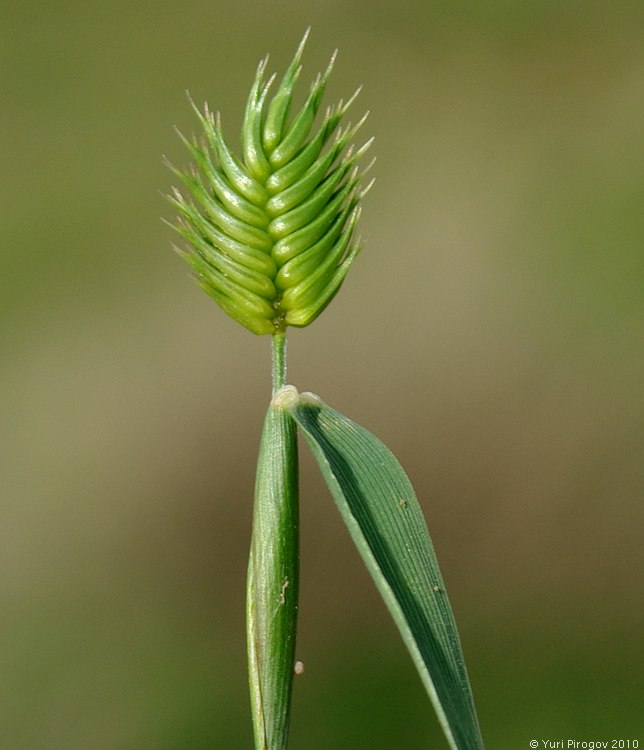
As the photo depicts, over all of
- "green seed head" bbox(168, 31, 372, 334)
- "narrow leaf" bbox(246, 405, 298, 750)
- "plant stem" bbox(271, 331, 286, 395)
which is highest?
"green seed head" bbox(168, 31, 372, 334)

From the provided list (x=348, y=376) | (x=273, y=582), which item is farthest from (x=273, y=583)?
(x=348, y=376)

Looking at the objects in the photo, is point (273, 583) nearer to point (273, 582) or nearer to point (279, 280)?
point (273, 582)

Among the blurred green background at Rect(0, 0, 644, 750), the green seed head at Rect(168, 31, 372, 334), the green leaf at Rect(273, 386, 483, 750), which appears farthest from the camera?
the blurred green background at Rect(0, 0, 644, 750)

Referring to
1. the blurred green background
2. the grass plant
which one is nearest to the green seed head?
the grass plant

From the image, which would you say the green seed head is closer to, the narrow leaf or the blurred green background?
the narrow leaf

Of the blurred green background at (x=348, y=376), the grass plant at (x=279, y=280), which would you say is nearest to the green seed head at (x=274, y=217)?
the grass plant at (x=279, y=280)

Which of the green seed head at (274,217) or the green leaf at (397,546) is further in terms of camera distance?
the green seed head at (274,217)

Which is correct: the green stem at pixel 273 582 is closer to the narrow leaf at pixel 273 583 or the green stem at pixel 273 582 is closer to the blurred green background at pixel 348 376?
the narrow leaf at pixel 273 583

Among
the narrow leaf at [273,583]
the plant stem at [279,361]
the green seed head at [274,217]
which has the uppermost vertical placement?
the green seed head at [274,217]

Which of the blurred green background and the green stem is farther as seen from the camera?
the blurred green background
